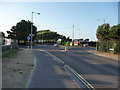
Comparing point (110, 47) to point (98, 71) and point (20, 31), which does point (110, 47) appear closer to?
point (98, 71)

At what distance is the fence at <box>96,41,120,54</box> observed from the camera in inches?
1227

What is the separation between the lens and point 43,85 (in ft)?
30.2

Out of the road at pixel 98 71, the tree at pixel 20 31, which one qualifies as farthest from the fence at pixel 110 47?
the tree at pixel 20 31

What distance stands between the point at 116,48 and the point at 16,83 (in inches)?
954

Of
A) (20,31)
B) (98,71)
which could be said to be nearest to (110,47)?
(98,71)

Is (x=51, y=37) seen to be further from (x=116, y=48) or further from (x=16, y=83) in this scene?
(x=16, y=83)

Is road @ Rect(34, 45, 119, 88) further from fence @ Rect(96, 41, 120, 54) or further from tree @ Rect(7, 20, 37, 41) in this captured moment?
tree @ Rect(7, 20, 37, 41)

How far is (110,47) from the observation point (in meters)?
34.5

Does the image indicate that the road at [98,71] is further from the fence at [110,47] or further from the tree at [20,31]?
the tree at [20,31]

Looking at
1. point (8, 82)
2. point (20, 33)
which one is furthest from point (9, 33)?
point (8, 82)

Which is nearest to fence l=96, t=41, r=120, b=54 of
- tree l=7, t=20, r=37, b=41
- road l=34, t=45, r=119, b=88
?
road l=34, t=45, r=119, b=88

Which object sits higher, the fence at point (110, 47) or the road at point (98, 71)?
the fence at point (110, 47)

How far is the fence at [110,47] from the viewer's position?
31.2m

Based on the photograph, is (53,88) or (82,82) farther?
(82,82)
